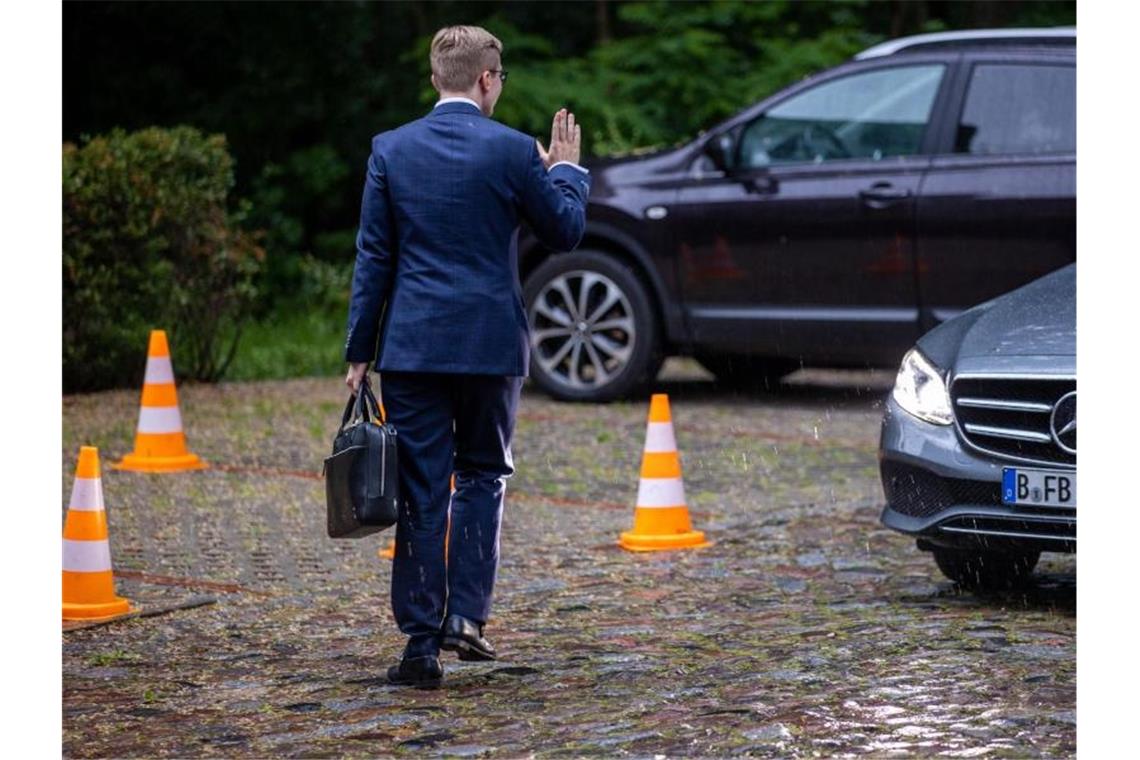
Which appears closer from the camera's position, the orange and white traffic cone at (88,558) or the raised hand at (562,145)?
the raised hand at (562,145)

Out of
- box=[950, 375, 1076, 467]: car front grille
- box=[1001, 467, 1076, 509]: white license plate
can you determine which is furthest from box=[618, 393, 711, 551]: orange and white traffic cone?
box=[1001, 467, 1076, 509]: white license plate

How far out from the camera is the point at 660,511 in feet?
27.2

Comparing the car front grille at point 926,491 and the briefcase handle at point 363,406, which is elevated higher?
the briefcase handle at point 363,406

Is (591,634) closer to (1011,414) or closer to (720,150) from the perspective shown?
(1011,414)

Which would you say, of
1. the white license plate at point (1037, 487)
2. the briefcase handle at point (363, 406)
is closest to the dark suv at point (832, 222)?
the white license plate at point (1037, 487)

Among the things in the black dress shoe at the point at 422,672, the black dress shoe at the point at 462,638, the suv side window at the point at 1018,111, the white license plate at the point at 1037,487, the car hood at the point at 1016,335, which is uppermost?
the suv side window at the point at 1018,111

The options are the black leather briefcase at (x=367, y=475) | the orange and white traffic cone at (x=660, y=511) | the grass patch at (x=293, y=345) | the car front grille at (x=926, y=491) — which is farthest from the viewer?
the grass patch at (x=293, y=345)

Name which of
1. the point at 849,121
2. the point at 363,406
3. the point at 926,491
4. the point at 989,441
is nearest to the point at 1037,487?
the point at 989,441

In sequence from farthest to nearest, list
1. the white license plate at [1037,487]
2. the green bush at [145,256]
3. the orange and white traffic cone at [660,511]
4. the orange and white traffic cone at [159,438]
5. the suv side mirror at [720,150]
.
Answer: the green bush at [145,256]
the suv side mirror at [720,150]
the orange and white traffic cone at [159,438]
the orange and white traffic cone at [660,511]
the white license plate at [1037,487]

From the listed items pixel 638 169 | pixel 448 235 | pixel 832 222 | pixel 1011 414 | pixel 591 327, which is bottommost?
pixel 1011 414

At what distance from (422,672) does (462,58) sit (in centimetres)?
171

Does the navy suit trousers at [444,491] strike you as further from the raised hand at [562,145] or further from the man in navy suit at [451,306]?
the raised hand at [562,145]

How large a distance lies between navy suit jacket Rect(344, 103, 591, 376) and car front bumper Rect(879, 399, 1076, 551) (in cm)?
169

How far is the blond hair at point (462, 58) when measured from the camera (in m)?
5.81
